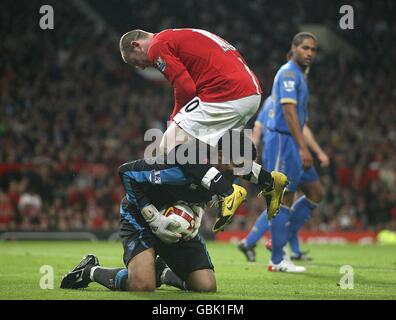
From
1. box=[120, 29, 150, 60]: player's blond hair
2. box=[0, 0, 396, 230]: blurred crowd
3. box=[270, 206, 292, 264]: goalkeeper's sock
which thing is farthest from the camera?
box=[0, 0, 396, 230]: blurred crowd

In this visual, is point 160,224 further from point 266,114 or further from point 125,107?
point 125,107

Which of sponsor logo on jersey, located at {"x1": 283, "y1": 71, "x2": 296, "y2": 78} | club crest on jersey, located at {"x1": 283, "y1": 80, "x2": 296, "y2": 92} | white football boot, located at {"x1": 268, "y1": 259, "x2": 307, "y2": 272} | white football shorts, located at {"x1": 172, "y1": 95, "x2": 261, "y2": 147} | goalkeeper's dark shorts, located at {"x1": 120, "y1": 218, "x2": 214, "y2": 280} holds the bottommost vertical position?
white football boot, located at {"x1": 268, "y1": 259, "x2": 307, "y2": 272}

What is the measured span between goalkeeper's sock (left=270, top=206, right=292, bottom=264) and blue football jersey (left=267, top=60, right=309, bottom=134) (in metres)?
1.03

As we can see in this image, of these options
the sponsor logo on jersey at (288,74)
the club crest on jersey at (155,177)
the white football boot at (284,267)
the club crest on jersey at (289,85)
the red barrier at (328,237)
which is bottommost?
the red barrier at (328,237)

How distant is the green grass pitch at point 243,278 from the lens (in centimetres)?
607

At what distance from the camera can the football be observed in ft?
20.9

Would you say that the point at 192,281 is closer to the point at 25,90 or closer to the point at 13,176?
the point at 13,176

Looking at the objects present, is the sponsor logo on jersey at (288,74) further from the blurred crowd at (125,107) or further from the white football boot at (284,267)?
the blurred crowd at (125,107)

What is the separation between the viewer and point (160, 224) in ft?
20.7

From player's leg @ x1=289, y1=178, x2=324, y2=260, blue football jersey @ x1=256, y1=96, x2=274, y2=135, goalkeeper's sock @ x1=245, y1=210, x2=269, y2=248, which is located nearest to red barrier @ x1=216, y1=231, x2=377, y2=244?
blue football jersey @ x1=256, y1=96, x2=274, y2=135

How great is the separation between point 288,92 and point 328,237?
8.42 metres

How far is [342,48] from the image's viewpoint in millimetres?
26547

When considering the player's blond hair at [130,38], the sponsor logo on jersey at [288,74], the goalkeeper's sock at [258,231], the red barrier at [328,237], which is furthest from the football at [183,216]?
the red barrier at [328,237]

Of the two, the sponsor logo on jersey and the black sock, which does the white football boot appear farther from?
the black sock
